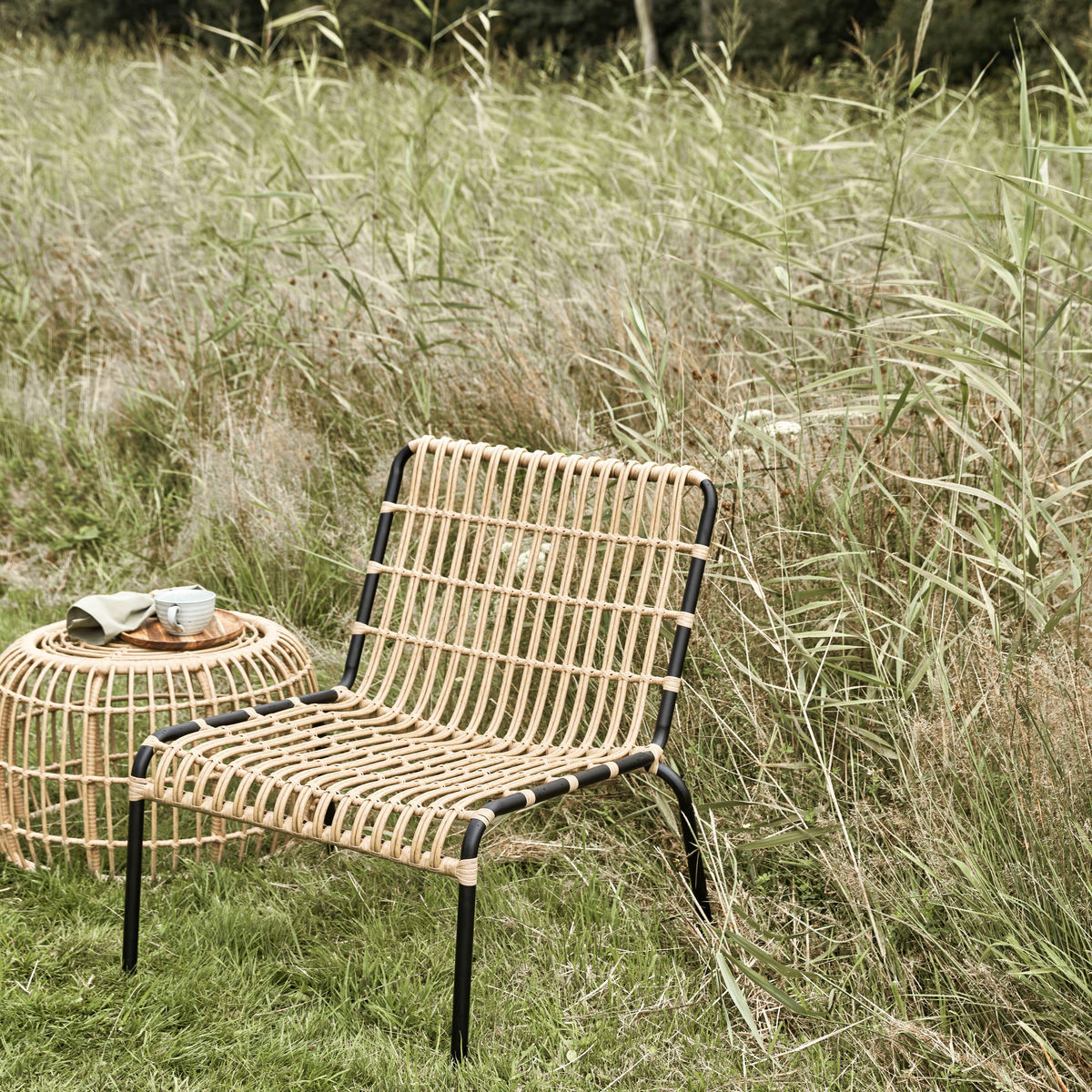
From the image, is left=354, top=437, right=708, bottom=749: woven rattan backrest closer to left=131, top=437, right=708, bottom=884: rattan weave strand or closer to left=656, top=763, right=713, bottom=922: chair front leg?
left=131, top=437, right=708, bottom=884: rattan weave strand

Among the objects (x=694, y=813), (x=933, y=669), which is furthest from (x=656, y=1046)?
(x=933, y=669)

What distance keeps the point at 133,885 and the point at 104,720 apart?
0.42 meters

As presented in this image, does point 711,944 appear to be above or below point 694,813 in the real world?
below

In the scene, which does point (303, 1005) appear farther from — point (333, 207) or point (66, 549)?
point (333, 207)

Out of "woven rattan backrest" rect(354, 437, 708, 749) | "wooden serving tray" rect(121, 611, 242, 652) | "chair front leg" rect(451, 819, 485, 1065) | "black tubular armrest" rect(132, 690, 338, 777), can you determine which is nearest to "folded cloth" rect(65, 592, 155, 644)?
"wooden serving tray" rect(121, 611, 242, 652)

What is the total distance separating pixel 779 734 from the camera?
2.46 m

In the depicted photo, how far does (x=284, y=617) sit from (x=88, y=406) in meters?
1.62

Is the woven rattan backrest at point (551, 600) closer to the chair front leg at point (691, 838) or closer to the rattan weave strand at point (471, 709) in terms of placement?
the rattan weave strand at point (471, 709)

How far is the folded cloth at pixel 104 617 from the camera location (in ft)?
8.66

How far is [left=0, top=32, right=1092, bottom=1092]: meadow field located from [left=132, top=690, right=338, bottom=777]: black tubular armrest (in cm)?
37

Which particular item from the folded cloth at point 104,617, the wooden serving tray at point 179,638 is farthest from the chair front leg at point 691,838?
the folded cloth at point 104,617

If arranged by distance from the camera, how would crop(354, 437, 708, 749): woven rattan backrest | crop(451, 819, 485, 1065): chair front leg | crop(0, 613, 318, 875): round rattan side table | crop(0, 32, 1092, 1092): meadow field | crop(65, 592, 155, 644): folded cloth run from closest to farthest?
crop(451, 819, 485, 1065): chair front leg → crop(0, 32, 1092, 1092): meadow field → crop(354, 437, 708, 749): woven rattan backrest → crop(0, 613, 318, 875): round rattan side table → crop(65, 592, 155, 644): folded cloth

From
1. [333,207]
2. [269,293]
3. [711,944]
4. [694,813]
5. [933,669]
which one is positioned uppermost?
[333,207]

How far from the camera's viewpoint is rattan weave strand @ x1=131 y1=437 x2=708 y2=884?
2.01m
